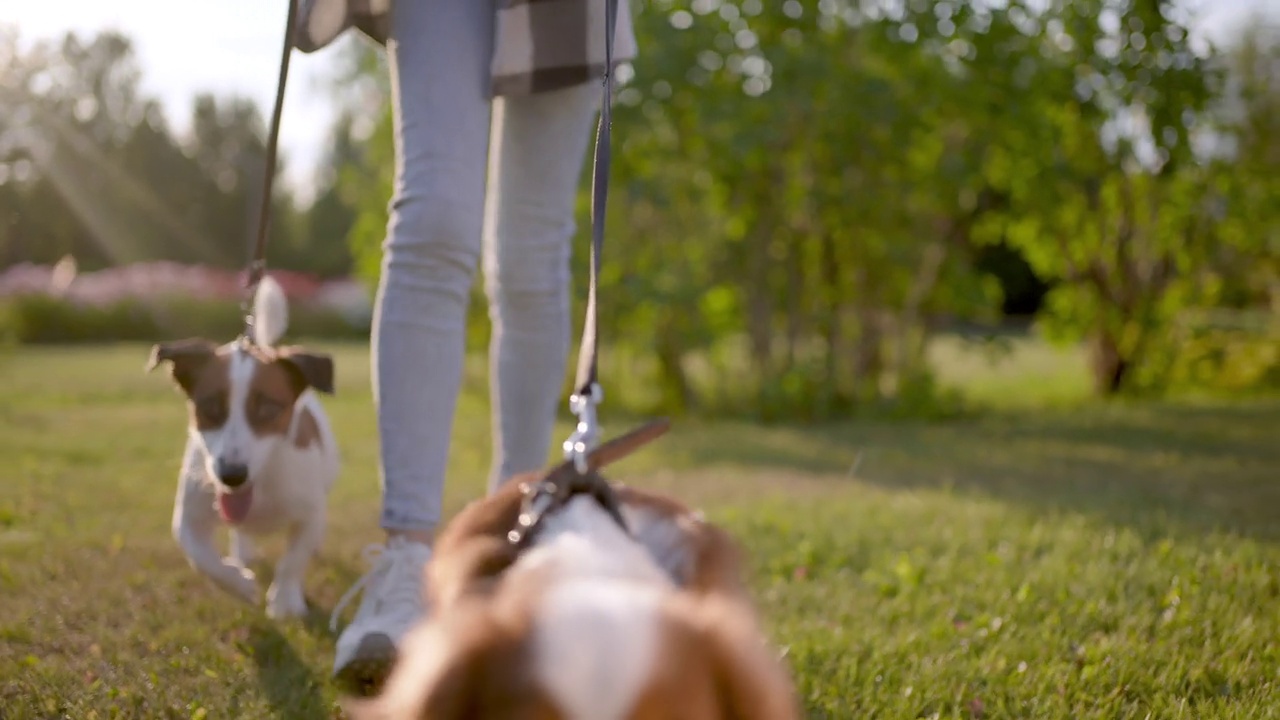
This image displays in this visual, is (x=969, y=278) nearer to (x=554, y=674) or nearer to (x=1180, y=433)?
(x=1180, y=433)

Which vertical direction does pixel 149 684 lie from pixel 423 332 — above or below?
below

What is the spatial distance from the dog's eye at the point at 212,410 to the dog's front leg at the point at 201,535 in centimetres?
12

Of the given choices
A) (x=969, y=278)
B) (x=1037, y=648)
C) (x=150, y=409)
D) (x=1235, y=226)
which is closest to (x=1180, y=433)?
(x=969, y=278)

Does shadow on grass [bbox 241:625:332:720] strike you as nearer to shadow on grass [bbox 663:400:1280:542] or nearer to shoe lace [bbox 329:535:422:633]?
shoe lace [bbox 329:535:422:633]

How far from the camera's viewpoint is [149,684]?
219 centimetres

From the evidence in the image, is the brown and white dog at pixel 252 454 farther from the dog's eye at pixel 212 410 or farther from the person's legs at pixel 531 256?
the person's legs at pixel 531 256

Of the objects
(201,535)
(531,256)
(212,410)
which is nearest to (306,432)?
(212,410)

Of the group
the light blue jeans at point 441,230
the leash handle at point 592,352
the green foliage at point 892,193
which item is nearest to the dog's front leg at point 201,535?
the light blue jeans at point 441,230

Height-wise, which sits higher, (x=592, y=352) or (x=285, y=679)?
(x=592, y=352)

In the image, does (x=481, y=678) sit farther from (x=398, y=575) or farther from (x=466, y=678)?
(x=398, y=575)

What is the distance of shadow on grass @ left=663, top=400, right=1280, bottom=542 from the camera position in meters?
4.21

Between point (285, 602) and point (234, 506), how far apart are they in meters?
0.35

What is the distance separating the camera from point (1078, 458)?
576 centimetres

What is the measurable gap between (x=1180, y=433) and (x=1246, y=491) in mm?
2091
